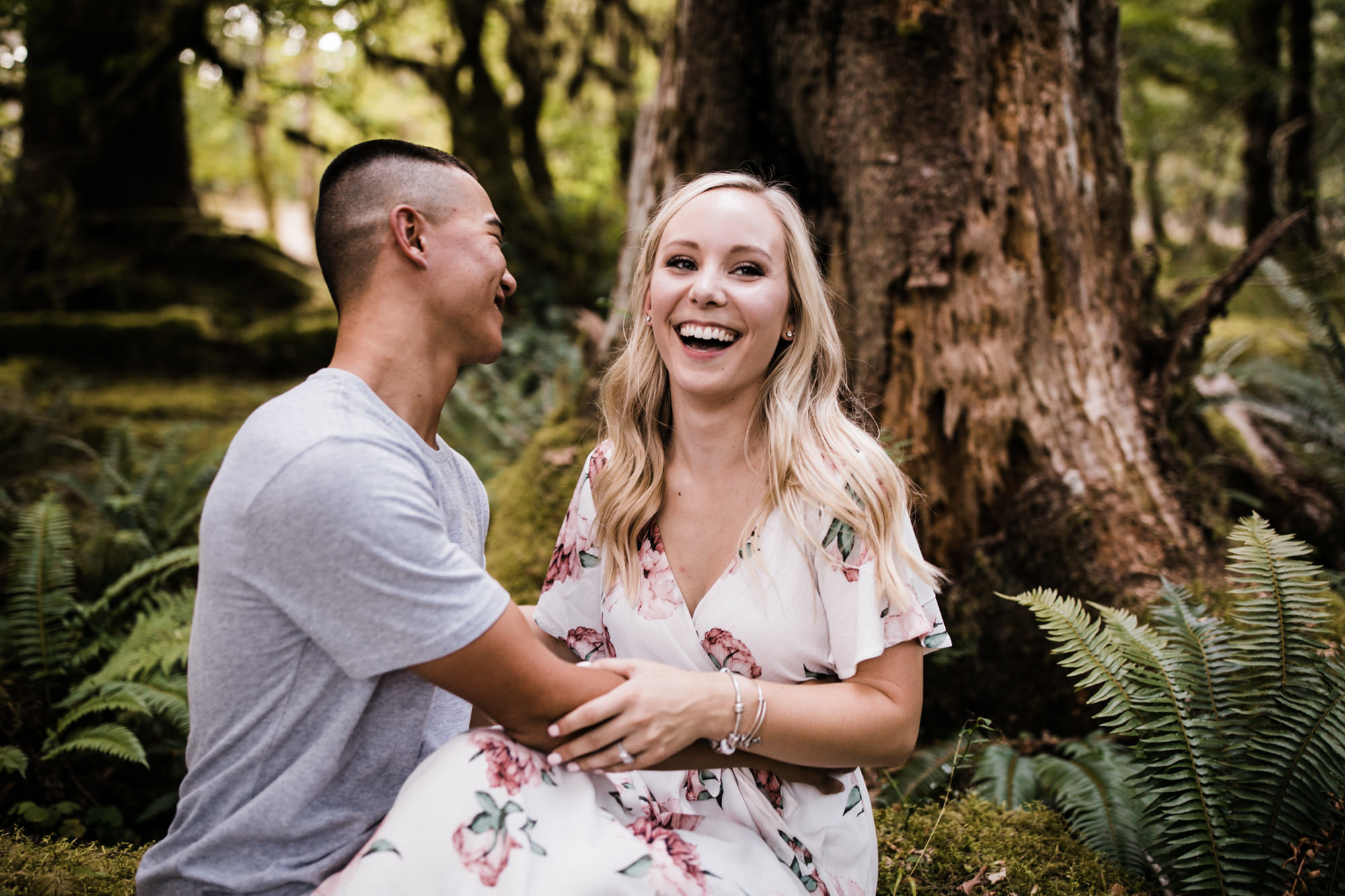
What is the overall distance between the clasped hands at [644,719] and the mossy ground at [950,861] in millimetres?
936

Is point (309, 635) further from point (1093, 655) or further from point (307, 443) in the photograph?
point (1093, 655)

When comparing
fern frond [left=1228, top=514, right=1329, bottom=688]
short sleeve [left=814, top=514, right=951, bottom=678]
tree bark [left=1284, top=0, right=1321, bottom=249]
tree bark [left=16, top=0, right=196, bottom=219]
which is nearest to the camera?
short sleeve [left=814, top=514, right=951, bottom=678]

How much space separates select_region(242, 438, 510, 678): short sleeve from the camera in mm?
1507

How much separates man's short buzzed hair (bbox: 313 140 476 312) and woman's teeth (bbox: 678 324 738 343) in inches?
28.3

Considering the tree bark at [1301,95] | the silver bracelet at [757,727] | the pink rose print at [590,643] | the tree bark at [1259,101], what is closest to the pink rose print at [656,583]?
the pink rose print at [590,643]

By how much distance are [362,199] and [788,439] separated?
1242 millimetres

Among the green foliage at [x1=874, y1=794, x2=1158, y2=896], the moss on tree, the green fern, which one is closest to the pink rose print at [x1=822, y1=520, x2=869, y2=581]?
the green foliage at [x1=874, y1=794, x2=1158, y2=896]

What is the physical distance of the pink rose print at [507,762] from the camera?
1.67 m

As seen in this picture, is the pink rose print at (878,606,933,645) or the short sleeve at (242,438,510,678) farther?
the pink rose print at (878,606,933,645)

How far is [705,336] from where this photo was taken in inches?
87.2

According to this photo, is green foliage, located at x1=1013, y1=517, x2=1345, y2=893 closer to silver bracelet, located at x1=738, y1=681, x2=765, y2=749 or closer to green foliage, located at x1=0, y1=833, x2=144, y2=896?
silver bracelet, located at x1=738, y1=681, x2=765, y2=749

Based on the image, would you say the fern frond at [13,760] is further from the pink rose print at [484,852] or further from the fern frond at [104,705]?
the pink rose print at [484,852]

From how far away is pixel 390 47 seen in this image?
363 inches

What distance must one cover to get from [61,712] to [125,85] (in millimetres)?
5942
